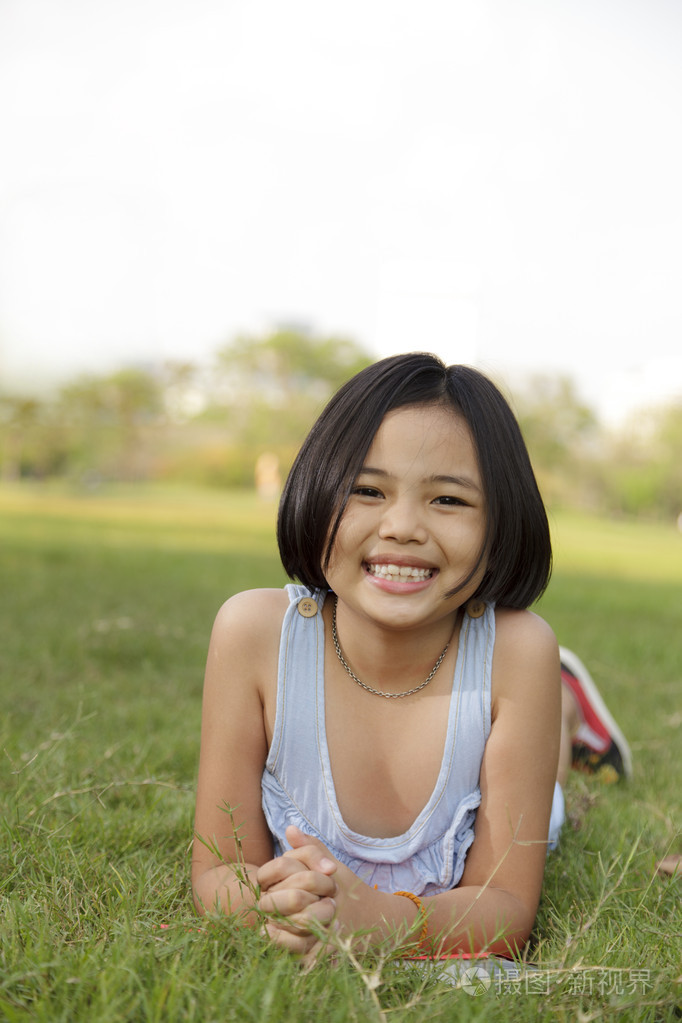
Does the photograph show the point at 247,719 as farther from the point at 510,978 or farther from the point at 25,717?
the point at 25,717

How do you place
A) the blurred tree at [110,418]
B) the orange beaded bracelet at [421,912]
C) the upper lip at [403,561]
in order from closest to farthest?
1. the orange beaded bracelet at [421,912]
2. the upper lip at [403,561]
3. the blurred tree at [110,418]

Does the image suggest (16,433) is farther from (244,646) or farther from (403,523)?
(403,523)

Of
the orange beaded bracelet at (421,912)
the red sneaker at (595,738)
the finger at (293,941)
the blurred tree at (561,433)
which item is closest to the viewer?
the finger at (293,941)

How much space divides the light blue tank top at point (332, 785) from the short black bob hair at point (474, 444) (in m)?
0.16

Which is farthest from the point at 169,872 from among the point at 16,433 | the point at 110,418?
the point at 110,418

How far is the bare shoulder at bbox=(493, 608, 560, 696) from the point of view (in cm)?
169

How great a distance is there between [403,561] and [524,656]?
0.31 meters

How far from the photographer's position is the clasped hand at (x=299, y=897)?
1.33m

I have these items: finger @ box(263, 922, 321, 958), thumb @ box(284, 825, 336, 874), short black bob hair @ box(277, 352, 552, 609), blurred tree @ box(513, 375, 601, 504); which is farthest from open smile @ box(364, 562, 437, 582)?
blurred tree @ box(513, 375, 601, 504)

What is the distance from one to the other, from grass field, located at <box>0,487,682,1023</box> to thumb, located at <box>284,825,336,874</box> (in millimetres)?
131

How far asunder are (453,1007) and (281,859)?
12.1 inches

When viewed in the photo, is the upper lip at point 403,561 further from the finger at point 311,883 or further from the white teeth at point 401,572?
the finger at point 311,883

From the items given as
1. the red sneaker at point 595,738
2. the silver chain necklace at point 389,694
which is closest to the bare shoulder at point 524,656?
the silver chain necklace at point 389,694

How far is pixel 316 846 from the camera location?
1400 millimetres
